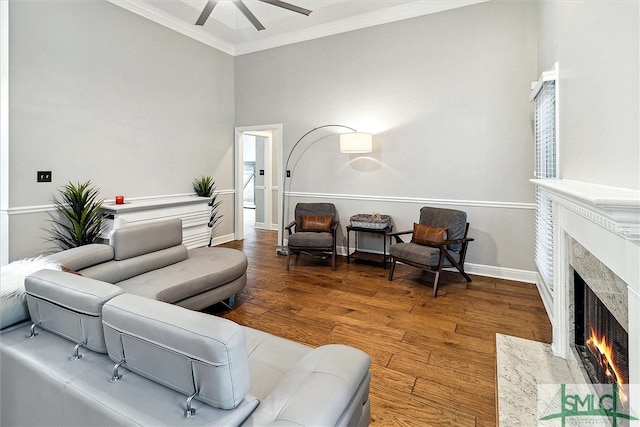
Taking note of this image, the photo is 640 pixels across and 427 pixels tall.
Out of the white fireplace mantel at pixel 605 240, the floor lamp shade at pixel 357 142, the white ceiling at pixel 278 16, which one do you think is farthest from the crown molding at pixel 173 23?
the white fireplace mantel at pixel 605 240

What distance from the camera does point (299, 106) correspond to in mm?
5379

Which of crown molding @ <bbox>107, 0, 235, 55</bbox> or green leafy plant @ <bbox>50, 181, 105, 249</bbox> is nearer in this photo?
green leafy plant @ <bbox>50, 181, 105, 249</bbox>

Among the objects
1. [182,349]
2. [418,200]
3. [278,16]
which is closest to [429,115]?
[418,200]

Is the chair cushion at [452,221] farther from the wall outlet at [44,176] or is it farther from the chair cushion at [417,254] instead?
the wall outlet at [44,176]

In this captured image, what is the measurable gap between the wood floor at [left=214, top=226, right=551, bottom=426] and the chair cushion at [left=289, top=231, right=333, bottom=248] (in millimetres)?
352

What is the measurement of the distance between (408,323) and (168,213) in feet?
11.6

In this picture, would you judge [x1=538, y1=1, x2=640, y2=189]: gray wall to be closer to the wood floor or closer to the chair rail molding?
the wood floor

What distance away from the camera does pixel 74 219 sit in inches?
144

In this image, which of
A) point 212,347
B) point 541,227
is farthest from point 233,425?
point 541,227

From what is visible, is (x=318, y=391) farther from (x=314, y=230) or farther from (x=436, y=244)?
(x=314, y=230)

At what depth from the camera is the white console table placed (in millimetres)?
3961

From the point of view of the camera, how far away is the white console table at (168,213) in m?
3.96

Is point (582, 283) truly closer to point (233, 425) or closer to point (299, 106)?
point (233, 425)

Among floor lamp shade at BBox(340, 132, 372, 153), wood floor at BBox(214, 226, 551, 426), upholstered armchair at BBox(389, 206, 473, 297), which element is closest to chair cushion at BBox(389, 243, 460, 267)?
upholstered armchair at BBox(389, 206, 473, 297)
